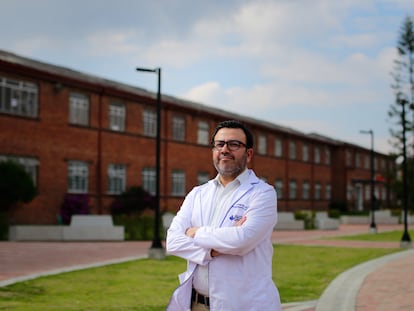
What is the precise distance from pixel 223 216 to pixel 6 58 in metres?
27.8

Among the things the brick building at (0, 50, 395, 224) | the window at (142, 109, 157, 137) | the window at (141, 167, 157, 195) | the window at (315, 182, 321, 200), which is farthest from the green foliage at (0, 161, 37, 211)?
the window at (315, 182, 321, 200)

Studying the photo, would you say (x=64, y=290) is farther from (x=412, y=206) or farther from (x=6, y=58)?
(x=412, y=206)

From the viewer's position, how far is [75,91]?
3375 cm

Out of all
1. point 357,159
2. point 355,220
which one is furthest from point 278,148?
point 357,159

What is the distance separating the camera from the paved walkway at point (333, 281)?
1032cm

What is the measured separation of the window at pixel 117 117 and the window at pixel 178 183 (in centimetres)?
546

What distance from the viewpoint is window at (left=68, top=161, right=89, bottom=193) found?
33.5 meters

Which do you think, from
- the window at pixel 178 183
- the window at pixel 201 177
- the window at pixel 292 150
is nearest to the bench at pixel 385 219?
the window at pixel 292 150

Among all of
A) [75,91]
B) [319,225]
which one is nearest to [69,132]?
[75,91]

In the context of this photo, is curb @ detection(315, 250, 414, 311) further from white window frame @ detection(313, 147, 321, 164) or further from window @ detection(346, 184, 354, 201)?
window @ detection(346, 184, 354, 201)

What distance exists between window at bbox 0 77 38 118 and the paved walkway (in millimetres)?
8277

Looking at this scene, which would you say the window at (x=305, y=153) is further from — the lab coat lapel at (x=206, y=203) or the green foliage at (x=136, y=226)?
the lab coat lapel at (x=206, y=203)

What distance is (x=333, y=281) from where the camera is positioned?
13461mm

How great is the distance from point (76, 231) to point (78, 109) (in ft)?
26.5
